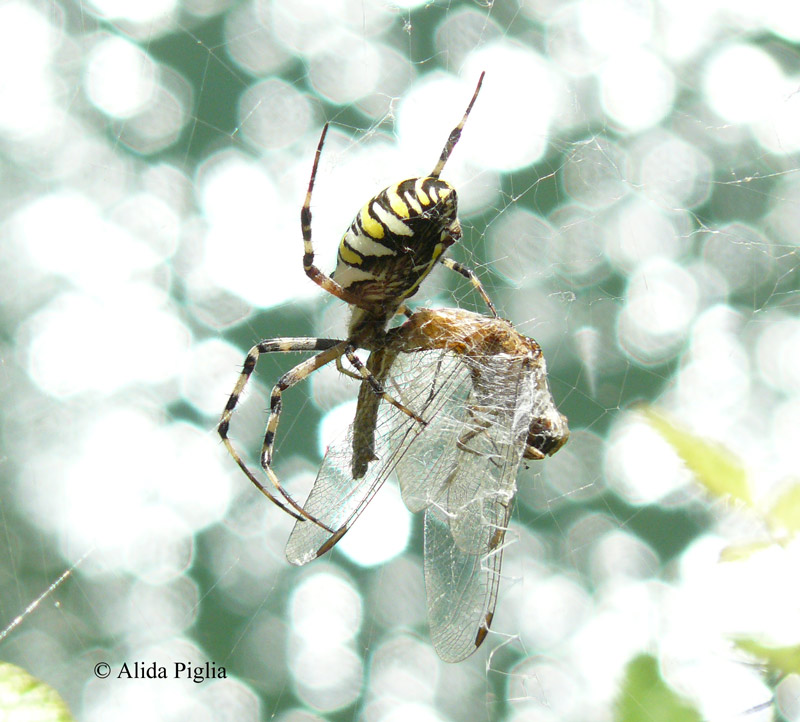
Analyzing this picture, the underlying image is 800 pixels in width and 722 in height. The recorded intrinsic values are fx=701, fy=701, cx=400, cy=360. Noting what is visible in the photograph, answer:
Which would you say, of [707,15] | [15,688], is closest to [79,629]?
[15,688]

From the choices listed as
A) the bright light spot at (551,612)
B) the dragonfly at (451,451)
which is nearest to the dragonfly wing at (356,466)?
the dragonfly at (451,451)

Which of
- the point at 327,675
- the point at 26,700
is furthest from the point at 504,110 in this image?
the point at 327,675

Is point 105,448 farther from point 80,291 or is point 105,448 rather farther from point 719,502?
point 719,502

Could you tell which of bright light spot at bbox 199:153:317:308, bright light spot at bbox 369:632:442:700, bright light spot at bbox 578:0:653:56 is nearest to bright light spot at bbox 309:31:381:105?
bright light spot at bbox 199:153:317:308

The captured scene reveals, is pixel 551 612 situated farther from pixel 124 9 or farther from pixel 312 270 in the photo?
pixel 124 9

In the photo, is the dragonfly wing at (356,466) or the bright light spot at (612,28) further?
the bright light spot at (612,28)

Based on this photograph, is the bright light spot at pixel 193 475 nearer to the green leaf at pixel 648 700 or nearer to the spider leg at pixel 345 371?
the spider leg at pixel 345 371
